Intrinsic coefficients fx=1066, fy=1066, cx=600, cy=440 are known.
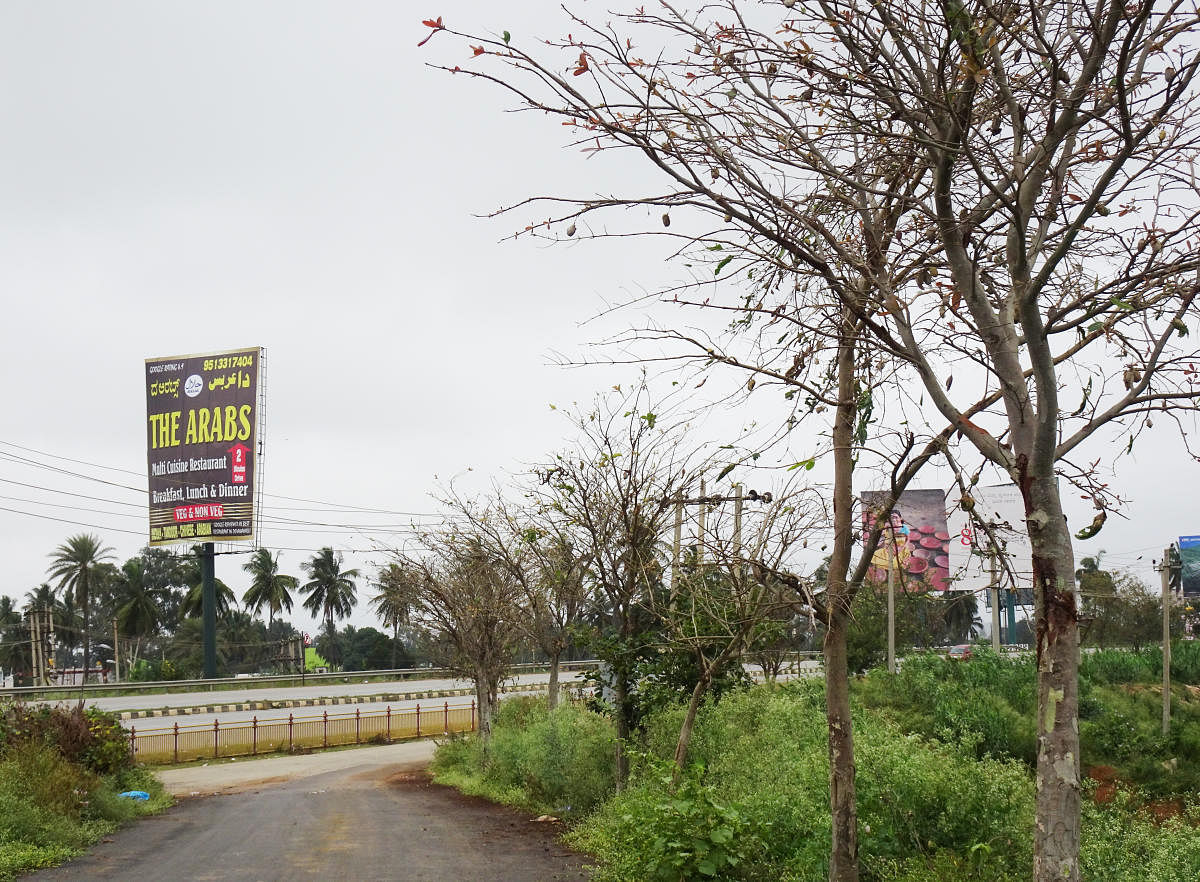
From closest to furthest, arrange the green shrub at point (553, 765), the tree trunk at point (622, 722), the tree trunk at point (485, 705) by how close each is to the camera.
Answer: the tree trunk at point (622, 722) → the green shrub at point (553, 765) → the tree trunk at point (485, 705)

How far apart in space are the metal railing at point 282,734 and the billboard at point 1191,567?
44877 mm

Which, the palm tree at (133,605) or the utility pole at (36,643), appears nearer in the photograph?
the utility pole at (36,643)

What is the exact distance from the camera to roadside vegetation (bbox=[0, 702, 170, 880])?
12180mm

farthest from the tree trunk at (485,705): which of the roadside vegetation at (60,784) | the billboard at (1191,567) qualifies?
the billboard at (1191,567)

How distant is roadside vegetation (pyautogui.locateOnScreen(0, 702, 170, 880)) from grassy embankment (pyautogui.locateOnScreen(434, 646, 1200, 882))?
589 cm

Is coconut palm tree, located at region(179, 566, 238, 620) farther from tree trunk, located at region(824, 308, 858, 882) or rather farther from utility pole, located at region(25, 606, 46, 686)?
tree trunk, located at region(824, 308, 858, 882)

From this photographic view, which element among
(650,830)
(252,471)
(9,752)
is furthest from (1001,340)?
(252,471)

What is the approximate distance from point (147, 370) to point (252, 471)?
7.27 meters

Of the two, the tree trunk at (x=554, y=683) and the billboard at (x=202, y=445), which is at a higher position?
the billboard at (x=202, y=445)

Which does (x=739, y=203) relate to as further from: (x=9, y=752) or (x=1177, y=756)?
(x=1177, y=756)

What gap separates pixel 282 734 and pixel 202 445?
19.6 m

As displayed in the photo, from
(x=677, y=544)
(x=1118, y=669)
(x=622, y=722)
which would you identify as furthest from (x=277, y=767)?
(x=1118, y=669)

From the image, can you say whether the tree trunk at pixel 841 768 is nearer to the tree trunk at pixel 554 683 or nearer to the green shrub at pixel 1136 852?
the green shrub at pixel 1136 852

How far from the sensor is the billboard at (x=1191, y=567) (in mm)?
62341
